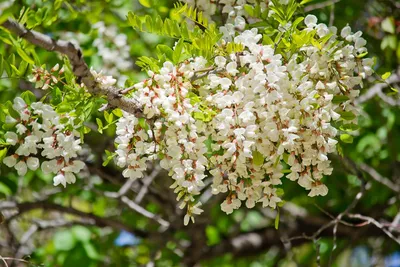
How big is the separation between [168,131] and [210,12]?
0.53 meters

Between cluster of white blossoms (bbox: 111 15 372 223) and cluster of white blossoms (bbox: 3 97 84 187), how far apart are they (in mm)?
114

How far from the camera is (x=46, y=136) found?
56.4 inches

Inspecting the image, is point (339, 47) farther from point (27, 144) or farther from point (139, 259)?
point (139, 259)

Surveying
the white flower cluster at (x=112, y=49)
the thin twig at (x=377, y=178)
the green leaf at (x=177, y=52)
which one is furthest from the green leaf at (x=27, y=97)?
the thin twig at (x=377, y=178)

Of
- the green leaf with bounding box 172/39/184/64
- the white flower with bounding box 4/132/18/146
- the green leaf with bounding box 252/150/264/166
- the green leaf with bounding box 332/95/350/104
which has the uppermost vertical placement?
the green leaf with bounding box 172/39/184/64

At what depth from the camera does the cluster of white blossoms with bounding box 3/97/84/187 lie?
142 centimetres

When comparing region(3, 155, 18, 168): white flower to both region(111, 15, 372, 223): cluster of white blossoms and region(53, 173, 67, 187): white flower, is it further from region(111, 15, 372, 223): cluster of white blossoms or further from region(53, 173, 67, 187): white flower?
region(111, 15, 372, 223): cluster of white blossoms

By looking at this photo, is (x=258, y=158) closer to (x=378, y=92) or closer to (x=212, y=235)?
(x=378, y=92)

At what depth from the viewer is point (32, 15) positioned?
1.59 meters

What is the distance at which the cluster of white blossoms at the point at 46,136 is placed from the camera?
1419mm

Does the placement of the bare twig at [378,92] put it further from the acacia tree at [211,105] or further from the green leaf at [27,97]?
the green leaf at [27,97]

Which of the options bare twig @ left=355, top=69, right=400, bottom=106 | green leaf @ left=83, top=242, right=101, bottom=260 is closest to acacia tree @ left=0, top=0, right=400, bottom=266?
bare twig @ left=355, top=69, right=400, bottom=106

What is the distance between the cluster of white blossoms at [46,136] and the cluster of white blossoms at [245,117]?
0.11 m

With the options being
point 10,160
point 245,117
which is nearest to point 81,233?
point 10,160
